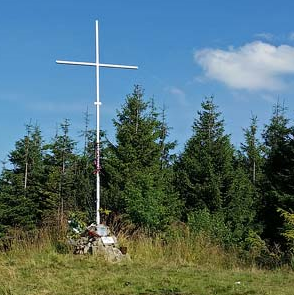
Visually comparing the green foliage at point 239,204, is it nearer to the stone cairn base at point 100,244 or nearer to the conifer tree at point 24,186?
the conifer tree at point 24,186

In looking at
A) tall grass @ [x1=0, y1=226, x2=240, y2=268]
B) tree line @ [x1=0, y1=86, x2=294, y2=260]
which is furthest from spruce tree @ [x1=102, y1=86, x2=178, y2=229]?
tall grass @ [x1=0, y1=226, x2=240, y2=268]

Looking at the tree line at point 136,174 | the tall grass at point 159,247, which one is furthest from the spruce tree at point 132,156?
the tall grass at point 159,247

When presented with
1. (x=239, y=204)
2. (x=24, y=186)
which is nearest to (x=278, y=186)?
(x=239, y=204)

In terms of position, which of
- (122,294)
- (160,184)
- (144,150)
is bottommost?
(122,294)

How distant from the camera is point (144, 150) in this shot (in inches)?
1248

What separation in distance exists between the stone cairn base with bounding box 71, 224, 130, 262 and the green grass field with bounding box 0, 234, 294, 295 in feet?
0.86

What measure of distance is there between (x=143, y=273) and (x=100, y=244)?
1877 mm

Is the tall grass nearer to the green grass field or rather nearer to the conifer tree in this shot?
the green grass field

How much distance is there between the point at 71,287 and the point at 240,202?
22.4 metres

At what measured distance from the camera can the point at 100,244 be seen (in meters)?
12.0

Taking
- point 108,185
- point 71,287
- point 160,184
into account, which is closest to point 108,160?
point 108,185

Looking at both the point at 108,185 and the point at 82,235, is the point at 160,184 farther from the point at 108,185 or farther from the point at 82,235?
the point at 82,235

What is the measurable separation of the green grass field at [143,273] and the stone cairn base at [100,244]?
26 cm

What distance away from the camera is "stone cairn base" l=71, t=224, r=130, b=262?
12.0 m
